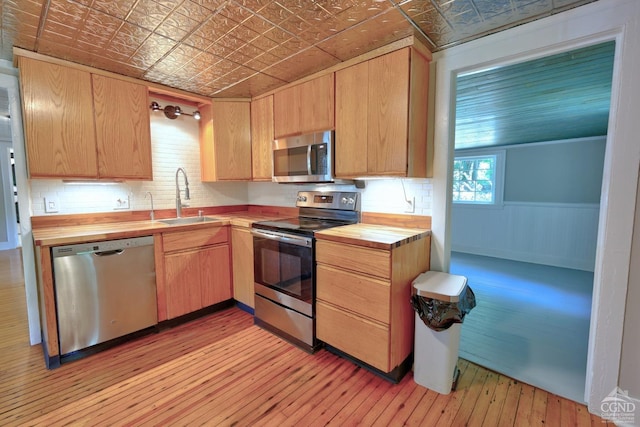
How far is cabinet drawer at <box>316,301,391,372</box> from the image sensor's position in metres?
1.84

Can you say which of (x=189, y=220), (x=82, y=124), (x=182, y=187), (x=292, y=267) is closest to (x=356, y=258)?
(x=292, y=267)

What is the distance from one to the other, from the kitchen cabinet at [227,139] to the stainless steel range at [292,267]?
3.09 ft

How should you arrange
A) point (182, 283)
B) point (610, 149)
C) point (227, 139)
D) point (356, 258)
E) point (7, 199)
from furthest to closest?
point (7, 199) → point (227, 139) → point (182, 283) → point (356, 258) → point (610, 149)

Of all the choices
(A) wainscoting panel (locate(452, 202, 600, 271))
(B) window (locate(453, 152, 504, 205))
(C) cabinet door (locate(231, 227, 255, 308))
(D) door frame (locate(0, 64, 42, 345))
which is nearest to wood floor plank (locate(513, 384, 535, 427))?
(C) cabinet door (locate(231, 227, 255, 308))

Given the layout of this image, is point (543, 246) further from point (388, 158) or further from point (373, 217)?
point (388, 158)

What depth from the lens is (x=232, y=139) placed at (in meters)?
3.20

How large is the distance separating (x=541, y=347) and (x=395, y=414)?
5.05 feet

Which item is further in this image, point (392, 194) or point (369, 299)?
point (392, 194)

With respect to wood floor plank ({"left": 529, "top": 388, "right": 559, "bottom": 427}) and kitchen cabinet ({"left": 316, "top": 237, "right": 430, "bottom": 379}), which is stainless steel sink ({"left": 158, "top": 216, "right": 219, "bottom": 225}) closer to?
kitchen cabinet ({"left": 316, "top": 237, "right": 430, "bottom": 379})

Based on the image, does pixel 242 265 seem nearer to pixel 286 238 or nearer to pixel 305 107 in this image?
pixel 286 238

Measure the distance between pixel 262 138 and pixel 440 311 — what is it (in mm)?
2433

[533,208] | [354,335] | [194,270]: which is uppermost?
[533,208]

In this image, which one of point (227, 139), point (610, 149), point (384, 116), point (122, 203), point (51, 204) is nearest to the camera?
point (610, 149)

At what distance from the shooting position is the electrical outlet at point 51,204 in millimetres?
2393
